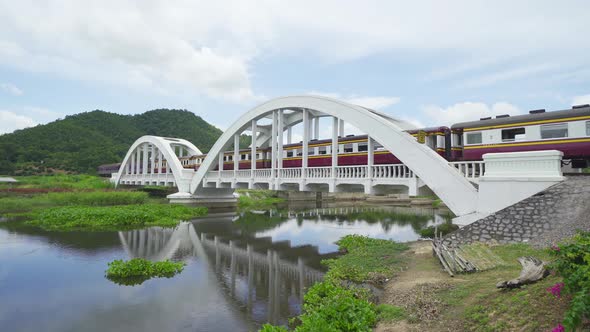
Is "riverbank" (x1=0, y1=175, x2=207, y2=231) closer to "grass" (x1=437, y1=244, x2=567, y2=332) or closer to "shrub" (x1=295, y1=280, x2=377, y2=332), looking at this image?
"shrub" (x1=295, y1=280, x2=377, y2=332)

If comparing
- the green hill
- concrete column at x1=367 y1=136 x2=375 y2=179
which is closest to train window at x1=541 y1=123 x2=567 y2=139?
concrete column at x1=367 y1=136 x2=375 y2=179

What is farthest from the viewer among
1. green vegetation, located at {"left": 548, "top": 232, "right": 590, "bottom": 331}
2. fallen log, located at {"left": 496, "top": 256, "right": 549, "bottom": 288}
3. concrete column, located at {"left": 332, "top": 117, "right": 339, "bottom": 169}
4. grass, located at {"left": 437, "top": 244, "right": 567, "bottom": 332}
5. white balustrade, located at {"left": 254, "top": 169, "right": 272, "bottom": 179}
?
white balustrade, located at {"left": 254, "top": 169, "right": 272, "bottom": 179}

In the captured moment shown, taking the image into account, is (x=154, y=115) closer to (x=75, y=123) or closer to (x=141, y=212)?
(x=75, y=123)

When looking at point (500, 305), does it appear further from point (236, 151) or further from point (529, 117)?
point (236, 151)

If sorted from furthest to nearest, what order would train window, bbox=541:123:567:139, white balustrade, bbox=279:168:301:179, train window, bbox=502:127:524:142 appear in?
white balustrade, bbox=279:168:301:179 < train window, bbox=502:127:524:142 < train window, bbox=541:123:567:139

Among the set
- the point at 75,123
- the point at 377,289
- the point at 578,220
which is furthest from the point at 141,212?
the point at 75,123

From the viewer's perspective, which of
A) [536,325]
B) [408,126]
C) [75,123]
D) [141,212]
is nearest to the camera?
[536,325]

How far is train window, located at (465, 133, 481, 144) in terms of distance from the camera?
1521cm

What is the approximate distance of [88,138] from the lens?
8875cm

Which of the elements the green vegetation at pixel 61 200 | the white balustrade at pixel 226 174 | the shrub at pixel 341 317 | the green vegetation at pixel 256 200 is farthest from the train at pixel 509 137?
the green vegetation at pixel 61 200

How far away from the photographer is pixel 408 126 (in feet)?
64.7

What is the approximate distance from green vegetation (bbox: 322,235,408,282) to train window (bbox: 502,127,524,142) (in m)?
6.42

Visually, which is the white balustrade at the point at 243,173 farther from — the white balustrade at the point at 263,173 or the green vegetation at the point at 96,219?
the green vegetation at the point at 96,219

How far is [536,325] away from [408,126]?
52.6 feet
